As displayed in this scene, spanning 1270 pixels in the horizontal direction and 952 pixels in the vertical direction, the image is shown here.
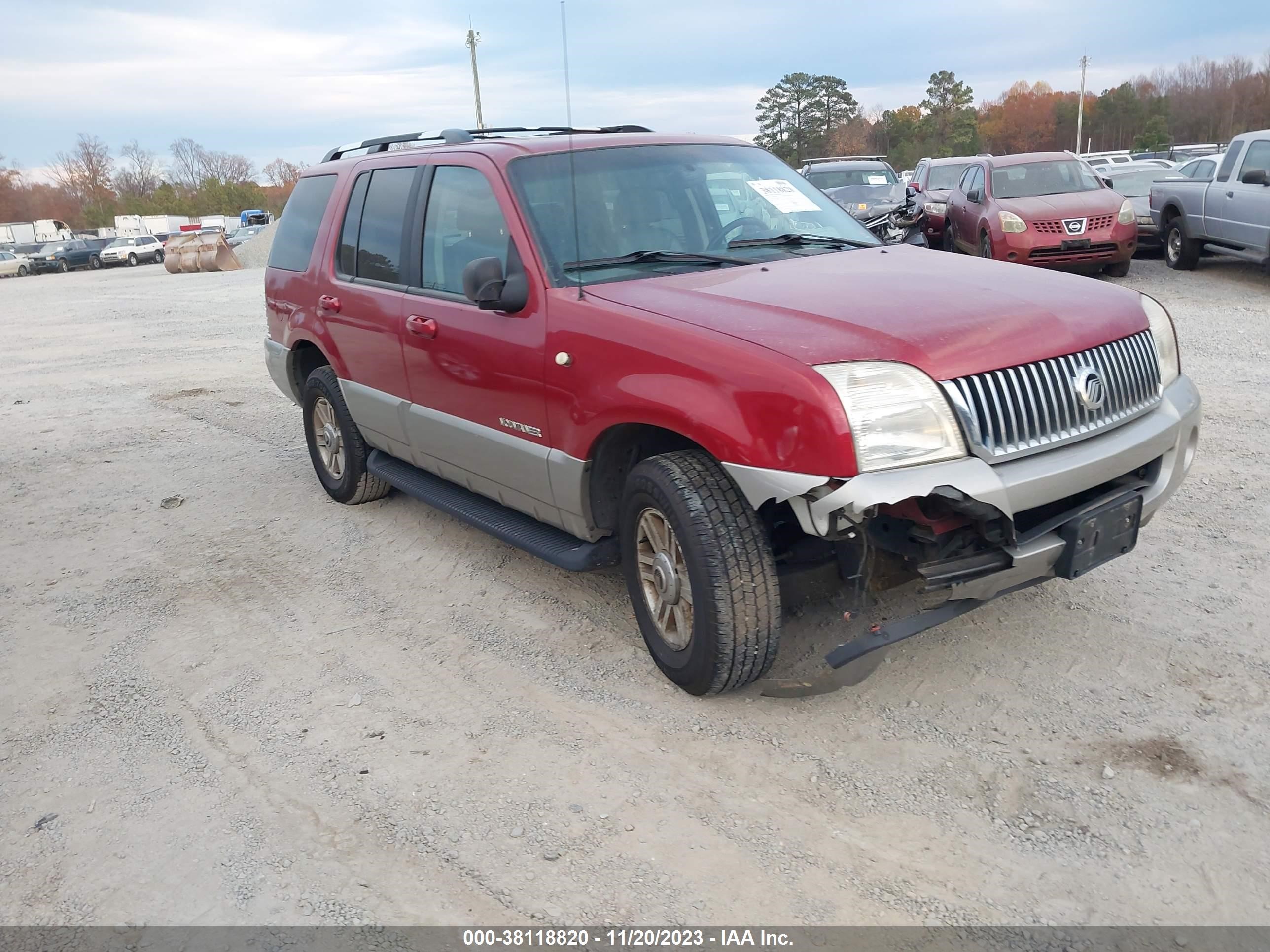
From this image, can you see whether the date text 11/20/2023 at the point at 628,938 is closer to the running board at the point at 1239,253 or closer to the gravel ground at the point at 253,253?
the running board at the point at 1239,253

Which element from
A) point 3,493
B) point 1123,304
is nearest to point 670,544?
point 1123,304

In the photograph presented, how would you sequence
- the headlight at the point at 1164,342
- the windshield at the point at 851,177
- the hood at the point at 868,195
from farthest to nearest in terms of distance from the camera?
the windshield at the point at 851,177, the hood at the point at 868,195, the headlight at the point at 1164,342

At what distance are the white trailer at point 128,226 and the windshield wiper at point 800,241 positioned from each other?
3299 inches

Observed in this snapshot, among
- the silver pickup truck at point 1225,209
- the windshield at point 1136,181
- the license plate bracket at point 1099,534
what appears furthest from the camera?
the windshield at point 1136,181

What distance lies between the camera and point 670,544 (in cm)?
355

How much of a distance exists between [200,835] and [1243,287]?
13.1 meters

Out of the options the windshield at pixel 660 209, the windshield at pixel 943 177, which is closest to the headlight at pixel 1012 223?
the windshield at pixel 943 177

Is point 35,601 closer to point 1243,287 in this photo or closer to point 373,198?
point 373,198

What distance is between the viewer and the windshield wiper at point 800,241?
4.29 metres

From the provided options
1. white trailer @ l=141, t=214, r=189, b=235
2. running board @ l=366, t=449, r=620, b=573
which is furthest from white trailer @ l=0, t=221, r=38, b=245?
running board @ l=366, t=449, r=620, b=573

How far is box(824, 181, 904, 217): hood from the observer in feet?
53.6

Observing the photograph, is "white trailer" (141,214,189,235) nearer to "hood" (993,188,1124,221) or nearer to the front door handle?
"hood" (993,188,1124,221)

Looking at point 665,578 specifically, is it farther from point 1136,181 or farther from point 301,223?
point 1136,181

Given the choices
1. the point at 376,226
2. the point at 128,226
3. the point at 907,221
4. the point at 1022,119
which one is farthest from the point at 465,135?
the point at 1022,119
